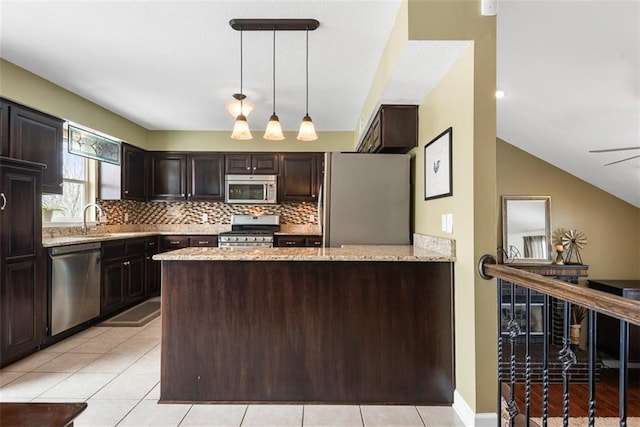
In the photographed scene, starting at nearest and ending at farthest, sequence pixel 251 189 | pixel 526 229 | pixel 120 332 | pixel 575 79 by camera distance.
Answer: pixel 575 79, pixel 120 332, pixel 526 229, pixel 251 189

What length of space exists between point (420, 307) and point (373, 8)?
187cm

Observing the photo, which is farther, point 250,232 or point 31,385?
point 250,232

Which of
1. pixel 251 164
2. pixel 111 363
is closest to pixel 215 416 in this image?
pixel 111 363

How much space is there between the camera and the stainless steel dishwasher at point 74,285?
323cm

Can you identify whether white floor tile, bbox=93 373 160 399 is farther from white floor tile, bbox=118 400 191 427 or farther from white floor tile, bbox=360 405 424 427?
white floor tile, bbox=360 405 424 427

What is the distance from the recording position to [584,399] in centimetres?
329

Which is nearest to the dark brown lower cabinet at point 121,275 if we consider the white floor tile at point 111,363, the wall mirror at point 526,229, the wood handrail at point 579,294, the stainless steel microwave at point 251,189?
the white floor tile at point 111,363

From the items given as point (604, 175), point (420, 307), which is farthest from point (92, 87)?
point (604, 175)

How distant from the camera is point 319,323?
226 cm

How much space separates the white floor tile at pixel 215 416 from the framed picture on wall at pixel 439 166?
72.1 inches

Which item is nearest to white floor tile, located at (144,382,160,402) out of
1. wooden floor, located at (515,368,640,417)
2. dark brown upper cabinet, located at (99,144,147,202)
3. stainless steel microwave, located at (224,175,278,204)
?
wooden floor, located at (515,368,640,417)

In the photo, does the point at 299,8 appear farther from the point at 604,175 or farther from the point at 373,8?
the point at 604,175

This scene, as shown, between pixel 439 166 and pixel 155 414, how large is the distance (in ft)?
7.64

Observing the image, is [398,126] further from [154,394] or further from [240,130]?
[154,394]
